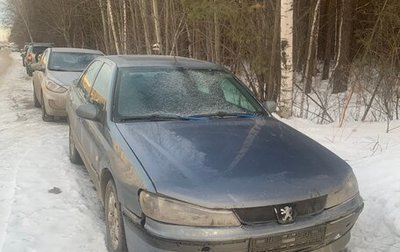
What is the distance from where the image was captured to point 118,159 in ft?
10.7

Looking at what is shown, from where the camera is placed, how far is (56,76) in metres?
9.03

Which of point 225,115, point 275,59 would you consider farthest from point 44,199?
point 275,59

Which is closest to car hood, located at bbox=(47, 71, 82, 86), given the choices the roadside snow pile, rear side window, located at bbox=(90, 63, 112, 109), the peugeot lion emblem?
rear side window, located at bbox=(90, 63, 112, 109)

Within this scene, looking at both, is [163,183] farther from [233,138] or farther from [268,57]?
[268,57]

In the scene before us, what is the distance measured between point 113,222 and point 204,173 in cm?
104

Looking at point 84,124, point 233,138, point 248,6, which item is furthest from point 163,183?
point 248,6

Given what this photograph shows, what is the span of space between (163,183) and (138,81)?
1.73 meters

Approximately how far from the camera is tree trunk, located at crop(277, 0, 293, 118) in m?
7.16

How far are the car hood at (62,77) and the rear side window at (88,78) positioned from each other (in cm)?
311

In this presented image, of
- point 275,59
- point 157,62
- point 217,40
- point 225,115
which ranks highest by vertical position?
point 157,62

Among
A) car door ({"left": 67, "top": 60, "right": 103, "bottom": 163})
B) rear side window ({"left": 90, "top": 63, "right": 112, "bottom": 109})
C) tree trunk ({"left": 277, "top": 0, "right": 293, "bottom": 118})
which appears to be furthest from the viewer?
tree trunk ({"left": 277, "top": 0, "right": 293, "bottom": 118})

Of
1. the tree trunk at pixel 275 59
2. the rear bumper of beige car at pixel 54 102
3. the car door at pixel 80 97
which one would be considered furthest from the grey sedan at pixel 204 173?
the tree trunk at pixel 275 59

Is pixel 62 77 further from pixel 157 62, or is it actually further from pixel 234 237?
pixel 234 237

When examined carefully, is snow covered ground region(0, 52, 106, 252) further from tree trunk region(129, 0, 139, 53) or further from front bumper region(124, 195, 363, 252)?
tree trunk region(129, 0, 139, 53)
